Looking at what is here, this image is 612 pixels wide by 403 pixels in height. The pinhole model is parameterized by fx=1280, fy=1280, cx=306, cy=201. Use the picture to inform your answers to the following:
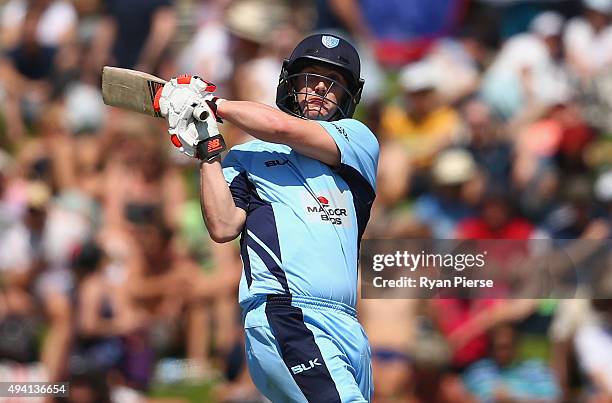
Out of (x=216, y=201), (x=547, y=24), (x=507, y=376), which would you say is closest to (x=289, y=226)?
(x=216, y=201)

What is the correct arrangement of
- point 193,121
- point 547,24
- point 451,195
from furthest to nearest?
point 547,24 → point 451,195 → point 193,121

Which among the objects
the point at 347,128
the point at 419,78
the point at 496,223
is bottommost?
the point at 347,128

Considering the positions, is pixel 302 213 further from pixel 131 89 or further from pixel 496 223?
pixel 496 223

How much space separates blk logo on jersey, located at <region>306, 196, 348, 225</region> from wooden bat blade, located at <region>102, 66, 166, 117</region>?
0.79 meters

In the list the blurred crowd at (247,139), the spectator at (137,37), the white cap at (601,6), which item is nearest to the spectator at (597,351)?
the blurred crowd at (247,139)

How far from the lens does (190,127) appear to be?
18.2ft

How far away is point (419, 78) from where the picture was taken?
40.1ft

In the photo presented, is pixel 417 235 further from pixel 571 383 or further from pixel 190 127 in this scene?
pixel 190 127

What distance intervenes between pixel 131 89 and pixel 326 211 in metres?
1.06

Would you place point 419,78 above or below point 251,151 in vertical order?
above

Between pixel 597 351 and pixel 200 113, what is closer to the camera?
pixel 200 113

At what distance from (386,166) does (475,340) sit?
2080mm

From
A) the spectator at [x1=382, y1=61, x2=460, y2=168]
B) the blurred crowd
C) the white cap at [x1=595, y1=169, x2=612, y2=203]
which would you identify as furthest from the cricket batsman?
the spectator at [x1=382, y1=61, x2=460, y2=168]

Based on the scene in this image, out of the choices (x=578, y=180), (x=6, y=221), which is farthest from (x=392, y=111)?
(x=6, y=221)
